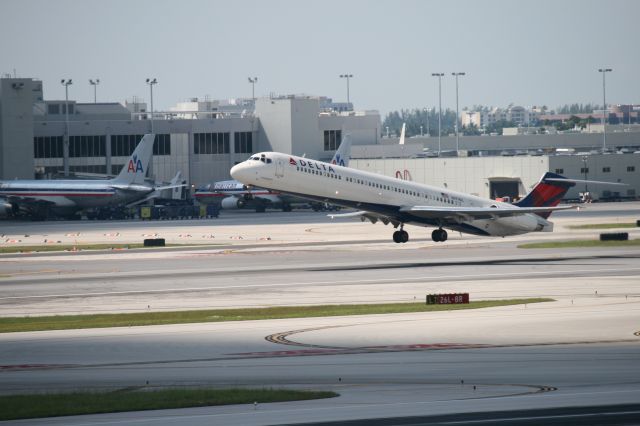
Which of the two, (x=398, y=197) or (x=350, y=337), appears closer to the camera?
(x=350, y=337)

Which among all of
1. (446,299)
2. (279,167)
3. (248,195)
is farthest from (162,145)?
(446,299)

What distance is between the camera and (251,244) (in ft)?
290

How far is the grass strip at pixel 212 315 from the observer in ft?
141

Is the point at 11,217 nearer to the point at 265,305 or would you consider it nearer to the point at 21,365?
the point at 265,305

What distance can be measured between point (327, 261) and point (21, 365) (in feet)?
133

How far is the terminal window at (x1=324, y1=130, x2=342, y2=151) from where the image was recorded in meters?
166

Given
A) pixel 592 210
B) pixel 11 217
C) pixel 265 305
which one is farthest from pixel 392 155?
pixel 265 305

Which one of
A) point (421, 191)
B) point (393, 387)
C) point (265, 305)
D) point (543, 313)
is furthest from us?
point (421, 191)

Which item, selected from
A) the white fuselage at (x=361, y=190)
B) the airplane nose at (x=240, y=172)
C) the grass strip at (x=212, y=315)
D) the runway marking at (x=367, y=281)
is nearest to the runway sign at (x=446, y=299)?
the grass strip at (x=212, y=315)

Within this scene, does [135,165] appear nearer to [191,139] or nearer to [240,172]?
[191,139]

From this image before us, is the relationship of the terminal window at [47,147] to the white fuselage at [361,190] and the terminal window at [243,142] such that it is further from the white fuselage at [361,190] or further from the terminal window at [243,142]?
the white fuselage at [361,190]

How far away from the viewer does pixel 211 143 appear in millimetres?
162000

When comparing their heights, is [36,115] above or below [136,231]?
above

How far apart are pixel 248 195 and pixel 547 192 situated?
6700 centimetres
